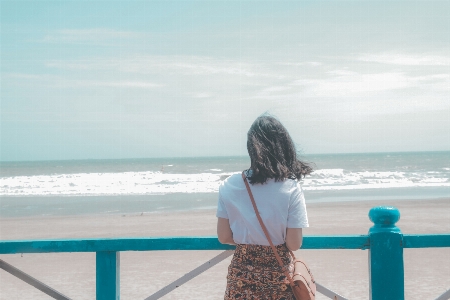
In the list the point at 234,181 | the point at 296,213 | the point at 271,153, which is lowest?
the point at 296,213

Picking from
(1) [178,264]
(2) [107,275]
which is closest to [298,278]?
(2) [107,275]

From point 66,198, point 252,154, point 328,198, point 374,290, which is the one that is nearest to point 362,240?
point 374,290

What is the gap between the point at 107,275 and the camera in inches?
105

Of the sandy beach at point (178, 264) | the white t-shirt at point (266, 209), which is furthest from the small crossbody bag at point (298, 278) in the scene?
the sandy beach at point (178, 264)

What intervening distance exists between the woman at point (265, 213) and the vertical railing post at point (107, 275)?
2.42 ft

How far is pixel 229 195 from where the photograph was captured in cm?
223

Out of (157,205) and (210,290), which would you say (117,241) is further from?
(157,205)

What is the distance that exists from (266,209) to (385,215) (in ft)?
2.51

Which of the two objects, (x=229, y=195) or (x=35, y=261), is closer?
(x=229, y=195)

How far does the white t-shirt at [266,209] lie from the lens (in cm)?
217

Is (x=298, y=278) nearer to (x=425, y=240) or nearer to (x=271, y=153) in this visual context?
(x=271, y=153)

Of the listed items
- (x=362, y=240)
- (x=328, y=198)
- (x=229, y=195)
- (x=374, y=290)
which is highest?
(x=229, y=195)

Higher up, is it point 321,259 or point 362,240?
point 362,240

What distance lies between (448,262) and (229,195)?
6818 millimetres
